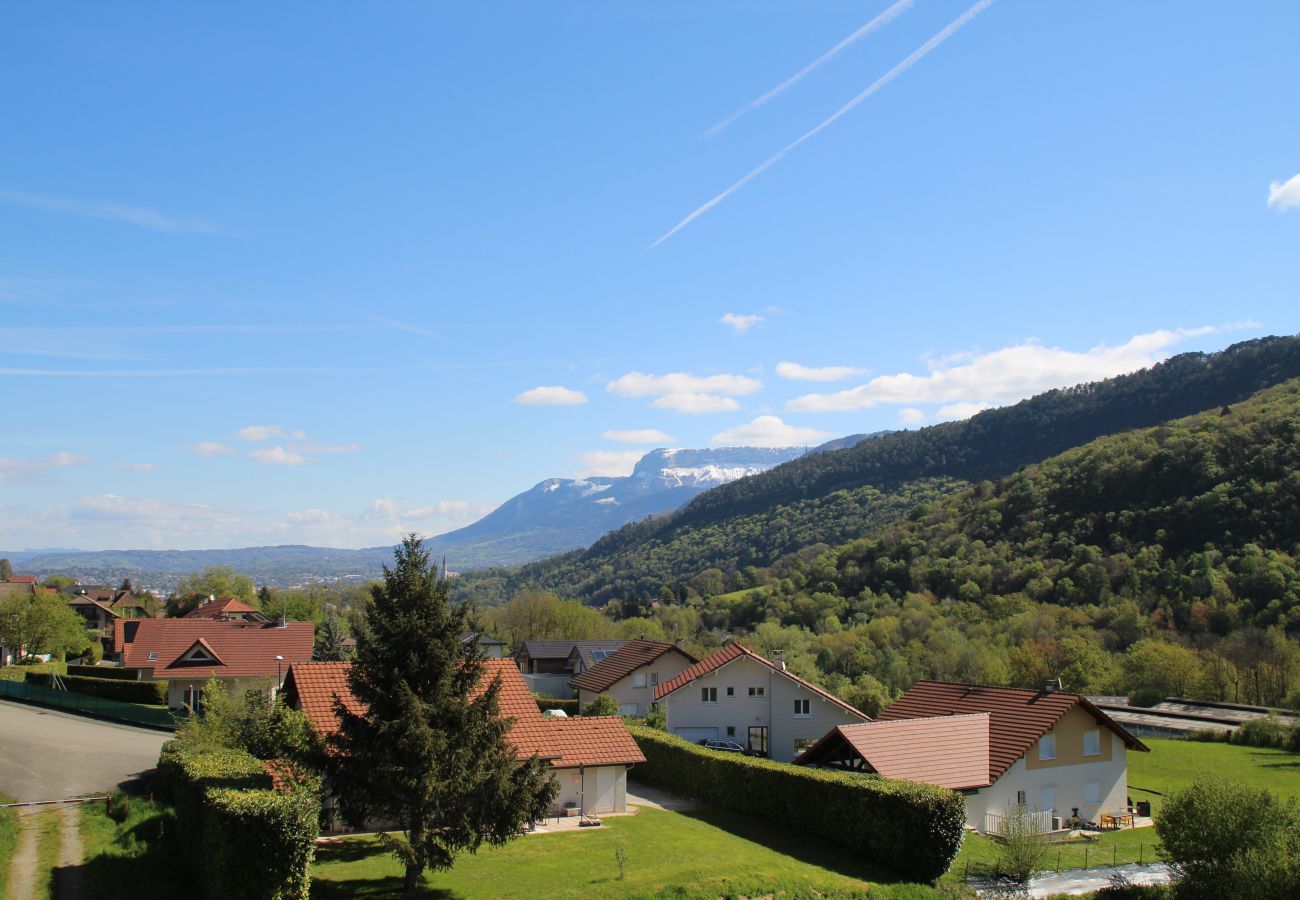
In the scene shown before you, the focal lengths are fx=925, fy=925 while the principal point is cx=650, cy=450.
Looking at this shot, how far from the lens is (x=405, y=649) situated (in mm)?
21312

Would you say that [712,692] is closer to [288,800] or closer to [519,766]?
[519,766]

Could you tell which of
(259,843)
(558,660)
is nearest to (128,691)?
(558,660)

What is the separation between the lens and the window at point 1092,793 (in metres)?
36.0

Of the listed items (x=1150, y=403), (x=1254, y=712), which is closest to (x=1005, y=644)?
(x=1254, y=712)

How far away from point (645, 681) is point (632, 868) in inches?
1256

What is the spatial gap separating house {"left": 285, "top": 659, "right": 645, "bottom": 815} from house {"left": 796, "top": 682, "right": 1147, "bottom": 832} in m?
7.60

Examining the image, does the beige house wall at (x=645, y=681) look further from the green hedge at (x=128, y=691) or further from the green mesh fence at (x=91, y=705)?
the green hedge at (x=128, y=691)

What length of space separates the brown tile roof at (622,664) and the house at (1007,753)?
20245 mm

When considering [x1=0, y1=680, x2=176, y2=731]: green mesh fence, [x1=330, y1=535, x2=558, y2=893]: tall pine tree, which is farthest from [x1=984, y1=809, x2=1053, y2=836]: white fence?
[x1=0, y1=680, x2=176, y2=731]: green mesh fence

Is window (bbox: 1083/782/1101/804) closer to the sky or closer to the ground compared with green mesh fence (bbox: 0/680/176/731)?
closer to the ground

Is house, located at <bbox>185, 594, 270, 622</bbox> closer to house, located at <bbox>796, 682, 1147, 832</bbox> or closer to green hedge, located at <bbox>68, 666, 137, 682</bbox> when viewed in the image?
green hedge, located at <bbox>68, 666, 137, 682</bbox>

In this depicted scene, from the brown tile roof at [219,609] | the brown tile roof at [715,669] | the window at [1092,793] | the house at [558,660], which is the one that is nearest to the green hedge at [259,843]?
A: the window at [1092,793]

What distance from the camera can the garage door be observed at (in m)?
49.7

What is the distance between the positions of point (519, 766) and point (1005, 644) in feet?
230
